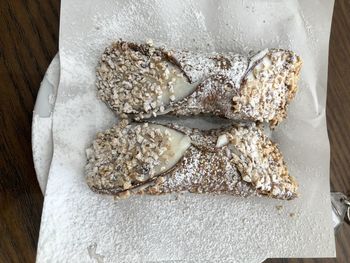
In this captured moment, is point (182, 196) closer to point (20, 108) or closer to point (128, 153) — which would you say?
point (128, 153)

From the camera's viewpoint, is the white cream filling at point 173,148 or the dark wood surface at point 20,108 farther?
the dark wood surface at point 20,108

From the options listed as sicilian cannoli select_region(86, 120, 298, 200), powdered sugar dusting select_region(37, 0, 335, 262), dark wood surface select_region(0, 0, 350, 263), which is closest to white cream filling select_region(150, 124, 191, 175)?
sicilian cannoli select_region(86, 120, 298, 200)

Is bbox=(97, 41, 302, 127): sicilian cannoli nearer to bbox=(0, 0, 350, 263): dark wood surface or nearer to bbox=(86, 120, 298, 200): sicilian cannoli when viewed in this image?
bbox=(86, 120, 298, 200): sicilian cannoli

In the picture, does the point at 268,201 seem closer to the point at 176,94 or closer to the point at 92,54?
the point at 176,94

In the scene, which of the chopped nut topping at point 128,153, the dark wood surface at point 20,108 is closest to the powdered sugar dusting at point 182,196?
the chopped nut topping at point 128,153

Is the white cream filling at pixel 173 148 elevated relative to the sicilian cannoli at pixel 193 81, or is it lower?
lower

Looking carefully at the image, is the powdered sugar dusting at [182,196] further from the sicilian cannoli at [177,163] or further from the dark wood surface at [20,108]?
the dark wood surface at [20,108]

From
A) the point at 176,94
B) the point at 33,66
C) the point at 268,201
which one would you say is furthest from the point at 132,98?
the point at 268,201
